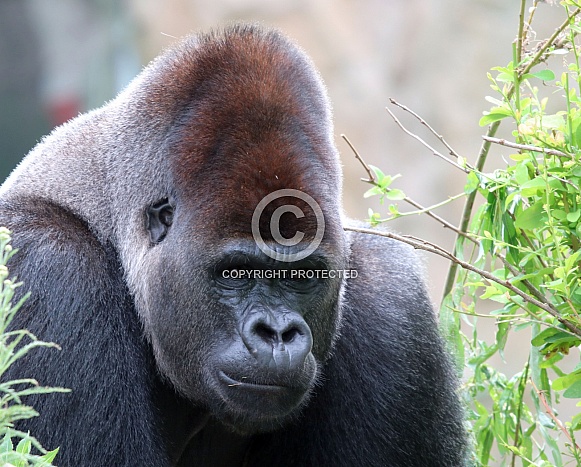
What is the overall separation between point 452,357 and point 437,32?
680 cm

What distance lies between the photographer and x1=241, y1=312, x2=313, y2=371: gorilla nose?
2.79 m

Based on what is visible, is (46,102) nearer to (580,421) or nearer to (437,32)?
(437,32)

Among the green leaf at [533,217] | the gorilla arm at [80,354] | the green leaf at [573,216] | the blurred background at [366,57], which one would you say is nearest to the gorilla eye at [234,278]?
the gorilla arm at [80,354]

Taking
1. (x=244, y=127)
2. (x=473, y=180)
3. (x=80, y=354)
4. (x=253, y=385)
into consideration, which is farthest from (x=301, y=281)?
(x=80, y=354)

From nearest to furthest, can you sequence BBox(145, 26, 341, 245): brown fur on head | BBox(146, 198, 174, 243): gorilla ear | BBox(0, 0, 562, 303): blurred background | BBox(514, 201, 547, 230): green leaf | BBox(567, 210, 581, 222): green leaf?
BBox(567, 210, 581, 222): green leaf, BBox(514, 201, 547, 230): green leaf, BBox(145, 26, 341, 245): brown fur on head, BBox(146, 198, 174, 243): gorilla ear, BBox(0, 0, 562, 303): blurred background

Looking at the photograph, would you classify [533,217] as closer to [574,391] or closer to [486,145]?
[574,391]

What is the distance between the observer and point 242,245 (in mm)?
2889

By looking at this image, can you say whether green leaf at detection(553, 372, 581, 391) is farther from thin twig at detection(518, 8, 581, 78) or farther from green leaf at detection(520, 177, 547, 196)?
thin twig at detection(518, 8, 581, 78)

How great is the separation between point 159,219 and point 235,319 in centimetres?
49

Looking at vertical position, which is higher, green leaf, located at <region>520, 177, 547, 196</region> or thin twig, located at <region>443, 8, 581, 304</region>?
thin twig, located at <region>443, 8, 581, 304</region>

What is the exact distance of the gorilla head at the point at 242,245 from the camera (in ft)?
9.45

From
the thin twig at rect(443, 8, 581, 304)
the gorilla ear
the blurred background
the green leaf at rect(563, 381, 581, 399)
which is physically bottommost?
the green leaf at rect(563, 381, 581, 399)

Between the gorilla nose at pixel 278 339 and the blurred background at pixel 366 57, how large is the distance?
21.8 ft

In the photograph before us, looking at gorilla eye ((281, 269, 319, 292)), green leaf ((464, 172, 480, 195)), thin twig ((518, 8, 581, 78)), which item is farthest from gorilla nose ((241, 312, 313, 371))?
thin twig ((518, 8, 581, 78))
